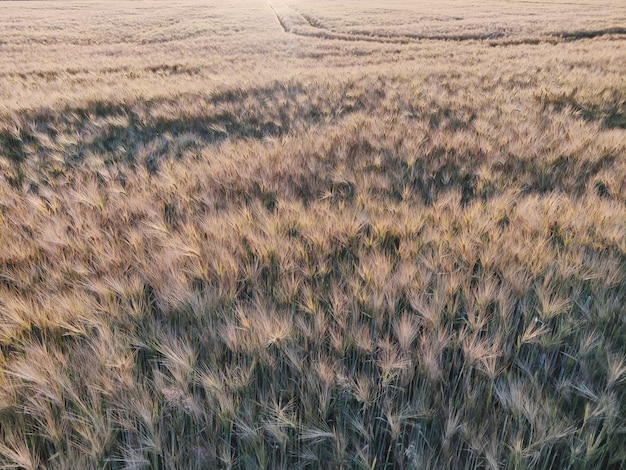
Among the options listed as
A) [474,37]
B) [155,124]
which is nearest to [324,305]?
[155,124]

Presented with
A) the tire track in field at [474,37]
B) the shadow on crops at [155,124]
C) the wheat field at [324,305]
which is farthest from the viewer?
the tire track in field at [474,37]

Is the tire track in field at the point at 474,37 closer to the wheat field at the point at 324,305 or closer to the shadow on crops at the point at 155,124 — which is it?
the shadow on crops at the point at 155,124

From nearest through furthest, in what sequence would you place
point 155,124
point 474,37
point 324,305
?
point 324,305, point 155,124, point 474,37

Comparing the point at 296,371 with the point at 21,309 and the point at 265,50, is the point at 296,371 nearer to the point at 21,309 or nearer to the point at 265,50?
the point at 21,309

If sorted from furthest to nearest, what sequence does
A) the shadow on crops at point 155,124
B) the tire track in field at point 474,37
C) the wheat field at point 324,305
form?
the tire track in field at point 474,37
the shadow on crops at point 155,124
the wheat field at point 324,305

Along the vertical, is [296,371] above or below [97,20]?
below

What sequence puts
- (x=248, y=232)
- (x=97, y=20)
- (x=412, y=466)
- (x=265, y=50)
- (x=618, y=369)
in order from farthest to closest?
(x=97, y=20) → (x=265, y=50) → (x=248, y=232) → (x=618, y=369) → (x=412, y=466)

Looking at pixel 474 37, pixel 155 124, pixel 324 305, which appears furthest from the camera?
pixel 474 37

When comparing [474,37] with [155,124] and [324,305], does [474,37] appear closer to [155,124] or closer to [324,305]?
[155,124]

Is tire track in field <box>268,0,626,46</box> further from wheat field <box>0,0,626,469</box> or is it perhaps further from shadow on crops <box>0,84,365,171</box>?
wheat field <box>0,0,626,469</box>

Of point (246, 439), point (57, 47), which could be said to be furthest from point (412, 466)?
point (57, 47)

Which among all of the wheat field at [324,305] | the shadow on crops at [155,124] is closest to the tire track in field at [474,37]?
the shadow on crops at [155,124]
